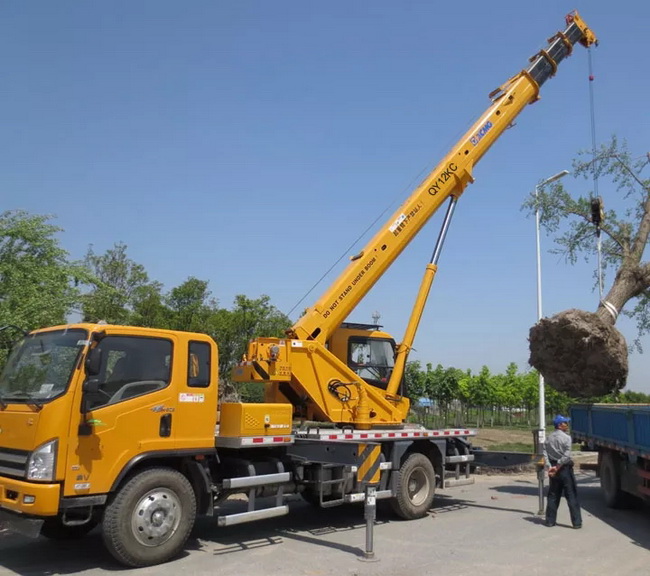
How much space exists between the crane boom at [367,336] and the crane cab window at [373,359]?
2 cm

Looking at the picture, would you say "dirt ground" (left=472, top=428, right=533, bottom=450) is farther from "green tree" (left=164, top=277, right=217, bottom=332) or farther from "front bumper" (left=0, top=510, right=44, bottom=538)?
"front bumper" (left=0, top=510, right=44, bottom=538)

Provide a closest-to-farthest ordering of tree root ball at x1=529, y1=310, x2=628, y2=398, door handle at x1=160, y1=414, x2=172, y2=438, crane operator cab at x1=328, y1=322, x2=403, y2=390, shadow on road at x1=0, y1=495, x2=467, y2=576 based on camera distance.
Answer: shadow on road at x1=0, y1=495, x2=467, y2=576 < door handle at x1=160, y1=414, x2=172, y2=438 < crane operator cab at x1=328, y1=322, x2=403, y2=390 < tree root ball at x1=529, y1=310, x2=628, y2=398

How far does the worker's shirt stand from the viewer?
10.1m

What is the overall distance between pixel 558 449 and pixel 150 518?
251 inches

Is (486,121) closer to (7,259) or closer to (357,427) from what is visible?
(357,427)

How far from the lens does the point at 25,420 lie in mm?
6926

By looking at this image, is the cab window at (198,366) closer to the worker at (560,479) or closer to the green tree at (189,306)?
the worker at (560,479)

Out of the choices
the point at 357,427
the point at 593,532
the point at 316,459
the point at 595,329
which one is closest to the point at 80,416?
the point at 316,459

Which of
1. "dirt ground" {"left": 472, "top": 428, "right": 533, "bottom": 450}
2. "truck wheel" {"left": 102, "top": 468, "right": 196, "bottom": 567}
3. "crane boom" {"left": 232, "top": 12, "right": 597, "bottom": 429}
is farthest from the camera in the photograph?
"dirt ground" {"left": 472, "top": 428, "right": 533, "bottom": 450}

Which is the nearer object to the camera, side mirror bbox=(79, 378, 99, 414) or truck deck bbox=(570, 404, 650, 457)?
side mirror bbox=(79, 378, 99, 414)

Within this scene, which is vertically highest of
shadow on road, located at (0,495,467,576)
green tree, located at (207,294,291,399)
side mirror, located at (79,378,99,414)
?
green tree, located at (207,294,291,399)

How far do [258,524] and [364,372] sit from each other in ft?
9.89

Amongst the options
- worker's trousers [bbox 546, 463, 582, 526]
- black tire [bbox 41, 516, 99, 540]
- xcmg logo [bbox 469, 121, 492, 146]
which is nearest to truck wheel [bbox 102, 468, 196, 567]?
black tire [bbox 41, 516, 99, 540]

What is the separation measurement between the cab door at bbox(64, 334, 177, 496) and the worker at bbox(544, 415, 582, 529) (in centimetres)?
595
